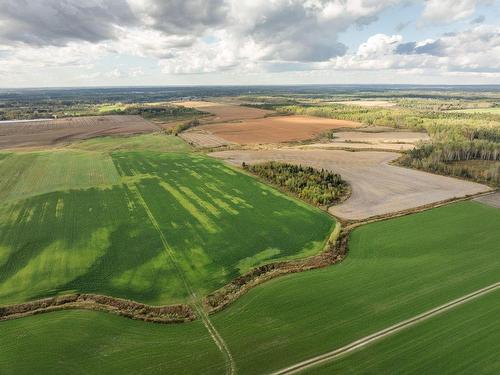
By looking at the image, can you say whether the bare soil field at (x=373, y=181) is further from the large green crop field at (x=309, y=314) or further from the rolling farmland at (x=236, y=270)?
the large green crop field at (x=309, y=314)

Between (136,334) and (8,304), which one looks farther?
(8,304)

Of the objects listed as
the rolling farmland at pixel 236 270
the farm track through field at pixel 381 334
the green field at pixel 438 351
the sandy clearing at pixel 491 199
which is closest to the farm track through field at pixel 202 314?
the rolling farmland at pixel 236 270

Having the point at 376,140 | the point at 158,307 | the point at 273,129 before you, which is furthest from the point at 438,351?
the point at 273,129

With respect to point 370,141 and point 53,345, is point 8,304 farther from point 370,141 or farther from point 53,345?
point 370,141

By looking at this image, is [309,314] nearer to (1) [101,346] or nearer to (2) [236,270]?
(2) [236,270]

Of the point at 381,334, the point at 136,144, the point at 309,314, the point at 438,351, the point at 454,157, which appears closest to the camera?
the point at 438,351

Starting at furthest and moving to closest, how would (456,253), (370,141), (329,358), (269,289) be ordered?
1. (370,141)
2. (456,253)
3. (269,289)
4. (329,358)

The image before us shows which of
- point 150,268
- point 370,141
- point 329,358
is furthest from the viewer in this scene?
point 370,141

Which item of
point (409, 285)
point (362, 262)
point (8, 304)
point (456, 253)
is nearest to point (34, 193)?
point (8, 304)
